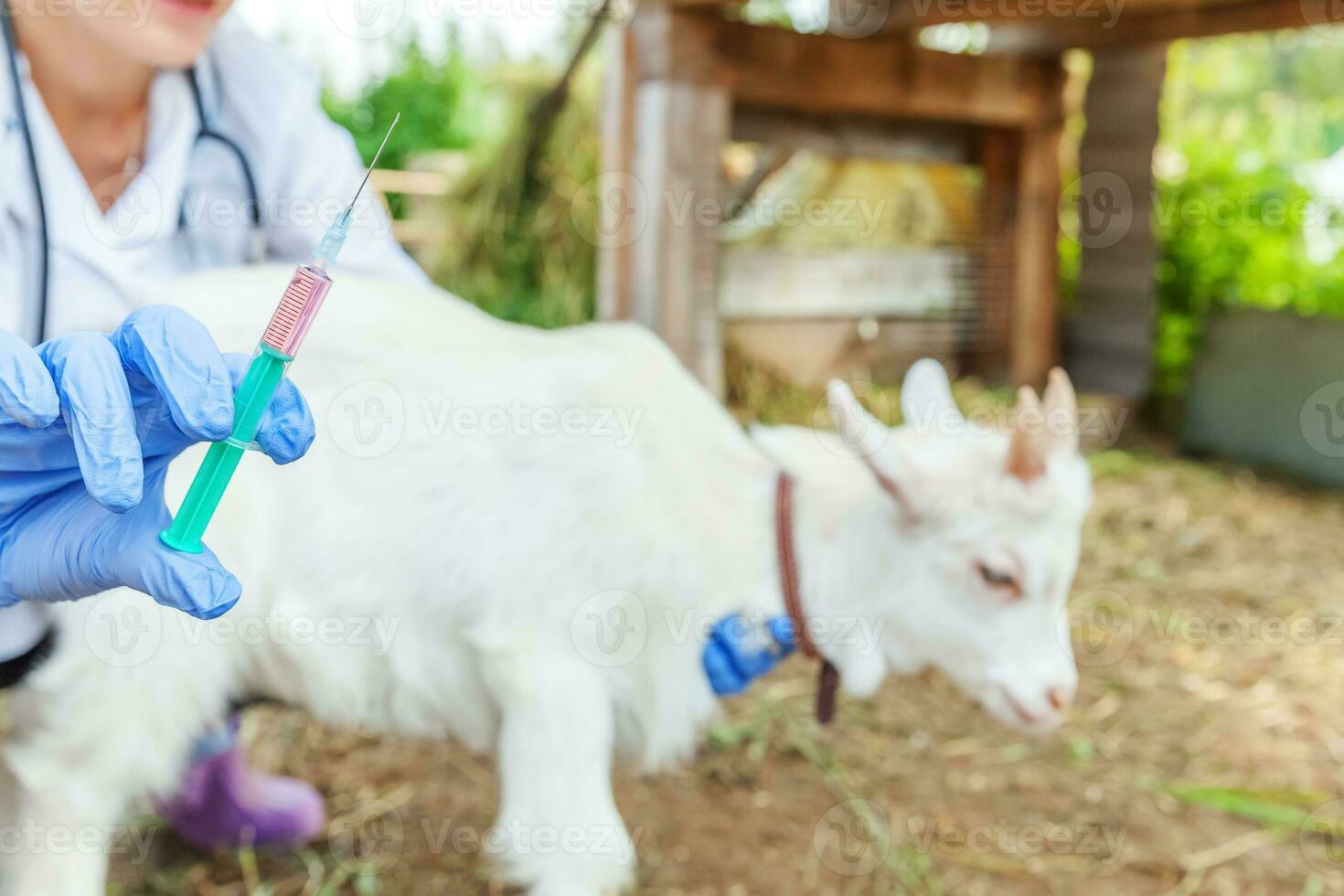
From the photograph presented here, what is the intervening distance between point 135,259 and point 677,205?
2.01 meters

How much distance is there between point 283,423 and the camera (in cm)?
108

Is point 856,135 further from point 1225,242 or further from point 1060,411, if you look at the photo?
point 1060,411

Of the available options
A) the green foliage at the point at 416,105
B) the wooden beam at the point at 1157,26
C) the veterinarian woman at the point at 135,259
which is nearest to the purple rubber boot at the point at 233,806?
the veterinarian woman at the point at 135,259

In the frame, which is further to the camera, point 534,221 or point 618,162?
point 534,221

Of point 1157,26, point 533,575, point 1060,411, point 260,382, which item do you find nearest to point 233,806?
point 533,575

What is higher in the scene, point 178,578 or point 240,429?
point 240,429

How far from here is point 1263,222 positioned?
545 cm

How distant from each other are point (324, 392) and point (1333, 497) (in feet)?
15.1

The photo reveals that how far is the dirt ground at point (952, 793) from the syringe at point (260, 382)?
58.0 inches

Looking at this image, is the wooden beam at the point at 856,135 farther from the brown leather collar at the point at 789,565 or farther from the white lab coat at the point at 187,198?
the brown leather collar at the point at 789,565

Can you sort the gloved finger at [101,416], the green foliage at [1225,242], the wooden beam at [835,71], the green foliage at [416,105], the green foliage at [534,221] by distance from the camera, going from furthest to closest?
the green foliage at [416,105] < the green foliage at [1225,242] < the green foliage at [534,221] < the wooden beam at [835,71] < the gloved finger at [101,416]

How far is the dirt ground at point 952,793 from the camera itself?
239 cm

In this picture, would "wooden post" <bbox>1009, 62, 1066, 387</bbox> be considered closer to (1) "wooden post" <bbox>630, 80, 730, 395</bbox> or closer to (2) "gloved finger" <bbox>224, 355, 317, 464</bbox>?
(1) "wooden post" <bbox>630, 80, 730, 395</bbox>

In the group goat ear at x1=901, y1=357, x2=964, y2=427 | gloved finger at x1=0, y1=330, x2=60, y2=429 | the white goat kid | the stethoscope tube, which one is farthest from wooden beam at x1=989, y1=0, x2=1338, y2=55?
gloved finger at x1=0, y1=330, x2=60, y2=429
